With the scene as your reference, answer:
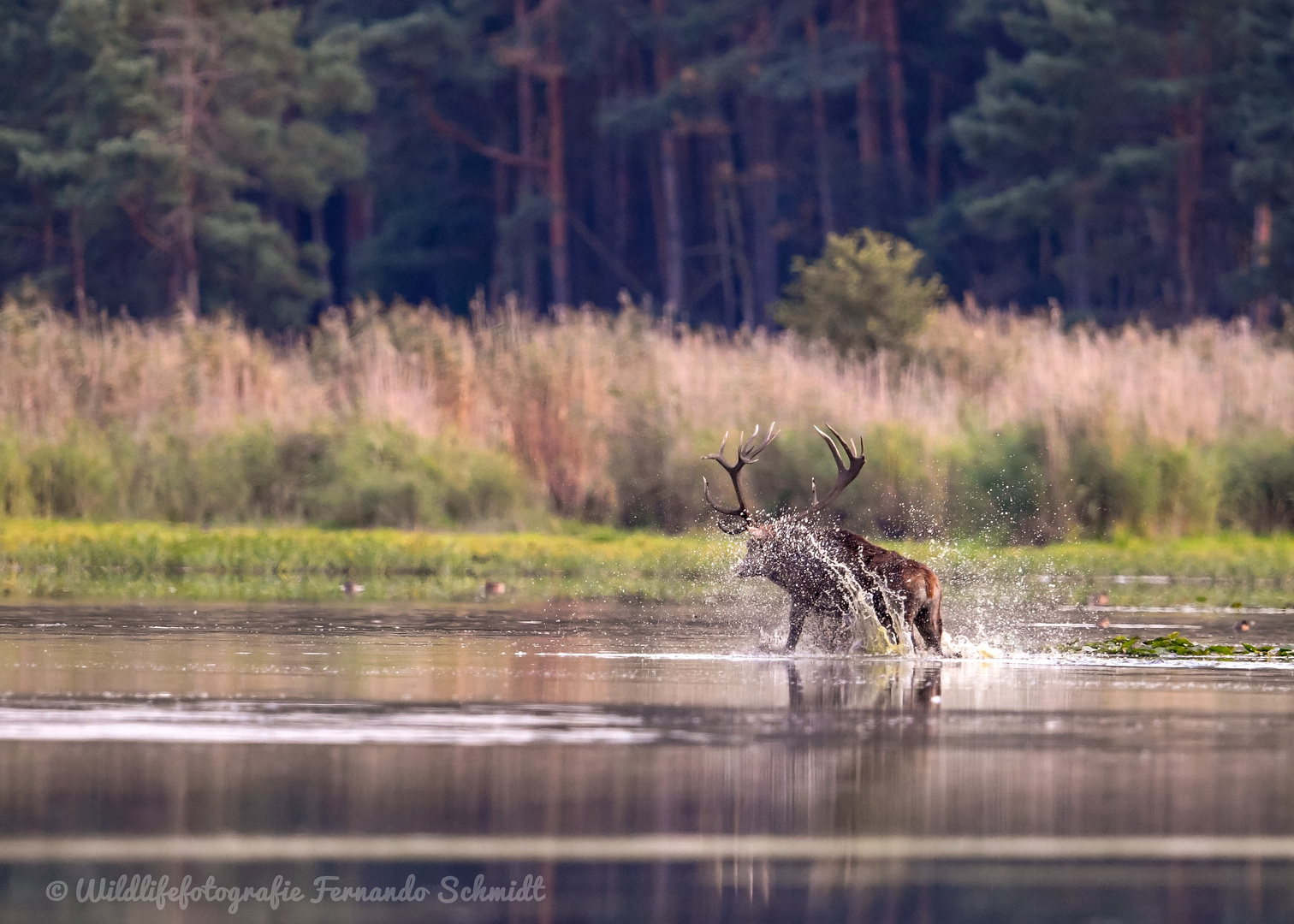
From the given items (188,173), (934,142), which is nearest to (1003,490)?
(188,173)

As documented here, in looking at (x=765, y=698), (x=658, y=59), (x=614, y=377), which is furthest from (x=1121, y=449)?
(x=658, y=59)

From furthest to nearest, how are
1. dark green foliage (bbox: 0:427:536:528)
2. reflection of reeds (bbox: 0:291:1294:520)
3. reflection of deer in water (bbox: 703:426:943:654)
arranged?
reflection of reeds (bbox: 0:291:1294:520) < dark green foliage (bbox: 0:427:536:528) < reflection of deer in water (bbox: 703:426:943:654)

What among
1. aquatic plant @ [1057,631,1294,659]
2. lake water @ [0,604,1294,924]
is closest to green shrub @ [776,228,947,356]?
aquatic plant @ [1057,631,1294,659]

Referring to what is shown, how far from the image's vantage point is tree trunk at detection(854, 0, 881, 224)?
60031 millimetres

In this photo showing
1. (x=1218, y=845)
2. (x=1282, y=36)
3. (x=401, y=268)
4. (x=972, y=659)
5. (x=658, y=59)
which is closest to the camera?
(x=1218, y=845)

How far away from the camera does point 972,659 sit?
13.6 meters

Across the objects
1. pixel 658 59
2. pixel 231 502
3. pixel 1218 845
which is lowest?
pixel 1218 845

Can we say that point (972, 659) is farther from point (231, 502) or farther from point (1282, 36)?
point (1282, 36)

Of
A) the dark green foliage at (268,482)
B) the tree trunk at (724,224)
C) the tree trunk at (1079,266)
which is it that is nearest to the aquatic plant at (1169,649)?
the dark green foliage at (268,482)

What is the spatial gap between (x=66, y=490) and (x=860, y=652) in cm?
1211

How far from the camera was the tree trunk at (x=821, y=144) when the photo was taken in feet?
194

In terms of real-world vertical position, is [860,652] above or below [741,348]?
below

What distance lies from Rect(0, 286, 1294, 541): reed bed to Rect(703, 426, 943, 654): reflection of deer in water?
8766 mm

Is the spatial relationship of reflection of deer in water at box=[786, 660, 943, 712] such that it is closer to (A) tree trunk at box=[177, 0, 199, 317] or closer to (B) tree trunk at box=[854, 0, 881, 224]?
(A) tree trunk at box=[177, 0, 199, 317]
